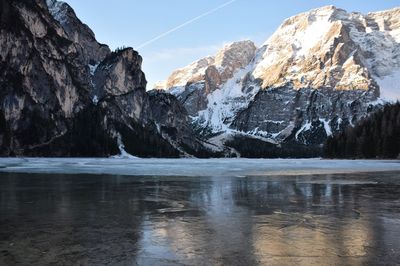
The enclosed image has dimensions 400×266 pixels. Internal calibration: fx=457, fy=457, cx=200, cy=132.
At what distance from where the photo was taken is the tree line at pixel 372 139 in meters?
137

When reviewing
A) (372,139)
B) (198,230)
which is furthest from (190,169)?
(372,139)

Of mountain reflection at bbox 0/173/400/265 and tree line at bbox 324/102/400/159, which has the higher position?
tree line at bbox 324/102/400/159

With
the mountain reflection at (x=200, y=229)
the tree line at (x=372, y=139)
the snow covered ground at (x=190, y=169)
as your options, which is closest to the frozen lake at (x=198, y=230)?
the mountain reflection at (x=200, y=229)

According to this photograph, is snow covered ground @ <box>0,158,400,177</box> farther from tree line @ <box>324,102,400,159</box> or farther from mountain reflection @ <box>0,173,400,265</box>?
tree line @ <box>324,102,400,159</box>

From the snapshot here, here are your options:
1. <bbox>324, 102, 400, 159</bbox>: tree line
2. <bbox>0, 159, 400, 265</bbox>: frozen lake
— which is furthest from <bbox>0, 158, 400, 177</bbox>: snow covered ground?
<bbox>324, 102, 400, 159</bbox>: tree line

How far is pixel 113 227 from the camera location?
1598 centimetres

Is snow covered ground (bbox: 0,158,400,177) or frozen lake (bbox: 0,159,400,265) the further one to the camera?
snow covered ground (bbox: 0,158,400,177)

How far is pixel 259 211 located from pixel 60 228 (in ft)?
28.6

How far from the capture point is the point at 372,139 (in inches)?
5802

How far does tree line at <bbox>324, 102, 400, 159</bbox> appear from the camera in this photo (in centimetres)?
13712

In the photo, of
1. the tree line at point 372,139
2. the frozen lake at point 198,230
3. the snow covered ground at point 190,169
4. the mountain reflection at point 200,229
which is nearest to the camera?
the frozen lake at point 198,230

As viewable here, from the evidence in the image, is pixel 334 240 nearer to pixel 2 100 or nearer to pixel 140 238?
pixel 140 238

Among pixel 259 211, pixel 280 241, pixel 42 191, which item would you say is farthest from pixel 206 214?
pixel 42 191

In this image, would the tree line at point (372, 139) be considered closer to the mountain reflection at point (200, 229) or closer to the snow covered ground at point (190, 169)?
the snow covered ground at point (190, 169)
